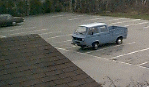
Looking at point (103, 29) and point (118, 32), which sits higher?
point (103, 29)

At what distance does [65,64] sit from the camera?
225 inches

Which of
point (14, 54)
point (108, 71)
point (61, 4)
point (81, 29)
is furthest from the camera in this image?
point (61, 4)

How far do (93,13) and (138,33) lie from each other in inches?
612

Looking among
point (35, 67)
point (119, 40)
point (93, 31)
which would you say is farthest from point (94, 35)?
point (35, 67)

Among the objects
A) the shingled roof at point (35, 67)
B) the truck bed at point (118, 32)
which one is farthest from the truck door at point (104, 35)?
the shingled roof at point (35, 67)

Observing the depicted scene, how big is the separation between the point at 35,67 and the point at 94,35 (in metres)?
14.0

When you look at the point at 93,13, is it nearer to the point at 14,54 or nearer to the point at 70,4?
the point at 70,4

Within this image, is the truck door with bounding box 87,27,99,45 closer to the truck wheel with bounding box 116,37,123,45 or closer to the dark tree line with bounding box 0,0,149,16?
the truck wheel with bounding box 116,37,123,45

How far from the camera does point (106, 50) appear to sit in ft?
61.8

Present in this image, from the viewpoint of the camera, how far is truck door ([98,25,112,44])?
19469mm

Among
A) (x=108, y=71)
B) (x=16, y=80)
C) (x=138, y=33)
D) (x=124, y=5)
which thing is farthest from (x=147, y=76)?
(x=124, y=5)

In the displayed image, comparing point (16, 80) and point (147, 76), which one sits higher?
point (16, 80)

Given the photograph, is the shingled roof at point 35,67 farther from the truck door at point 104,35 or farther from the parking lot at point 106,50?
the truck door at point 104,35

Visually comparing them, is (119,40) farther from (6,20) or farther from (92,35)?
(6,20)
